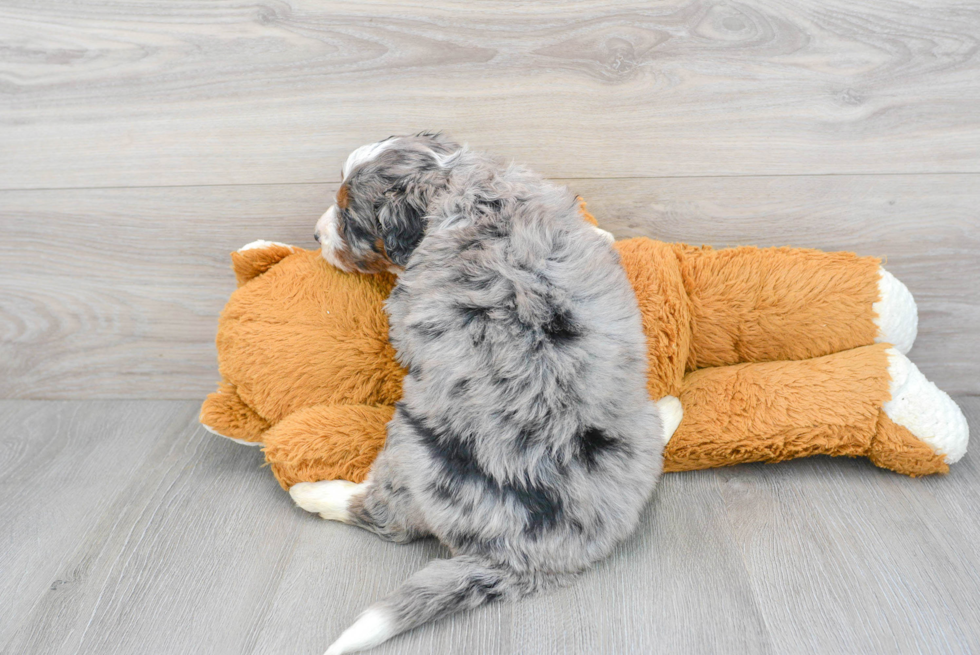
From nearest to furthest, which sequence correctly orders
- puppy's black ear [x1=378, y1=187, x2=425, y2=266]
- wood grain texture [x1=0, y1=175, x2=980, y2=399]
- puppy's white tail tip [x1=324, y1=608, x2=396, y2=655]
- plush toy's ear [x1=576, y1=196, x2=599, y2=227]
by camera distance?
1. puppy's white tail tip [x1=324, y1=608, x2=396, y2=655]
2. puppy's black ear [x1=378, y1=187, x2=425, y2=266]
3. plush toy's ear [x1=576, y1=196, x2=599, y2=227]
4. wood grain texture [x1=0, y1=175, x2=980, y2=399]

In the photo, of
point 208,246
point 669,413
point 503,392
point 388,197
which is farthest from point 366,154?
point 669,413

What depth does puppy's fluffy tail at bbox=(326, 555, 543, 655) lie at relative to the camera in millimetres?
1347

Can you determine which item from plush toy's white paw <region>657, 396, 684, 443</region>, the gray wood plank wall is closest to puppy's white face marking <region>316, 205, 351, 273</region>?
the gray wood plank wall

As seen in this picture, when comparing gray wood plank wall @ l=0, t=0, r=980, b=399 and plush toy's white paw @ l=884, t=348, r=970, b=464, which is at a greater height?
gray wood plank wall @ l=0, t=0, r=980, b=399

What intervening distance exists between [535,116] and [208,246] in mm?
1088

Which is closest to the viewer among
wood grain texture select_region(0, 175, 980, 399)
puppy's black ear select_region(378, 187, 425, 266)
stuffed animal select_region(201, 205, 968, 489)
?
puppy's black ear select_region(378, 187, 425, 266)

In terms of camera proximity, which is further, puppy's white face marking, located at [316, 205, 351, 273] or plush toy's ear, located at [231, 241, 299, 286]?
plush toy's ear, located at [231, 241, 299, 286]

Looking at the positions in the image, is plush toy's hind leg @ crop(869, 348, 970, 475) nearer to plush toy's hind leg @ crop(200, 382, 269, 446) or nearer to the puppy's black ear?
the puppy's black ear

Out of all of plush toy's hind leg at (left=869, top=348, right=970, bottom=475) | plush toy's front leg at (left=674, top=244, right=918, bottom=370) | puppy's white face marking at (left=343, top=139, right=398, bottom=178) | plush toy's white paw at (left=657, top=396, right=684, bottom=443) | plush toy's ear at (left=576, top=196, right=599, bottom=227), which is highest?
puppy's white face marking at (left=343, top=139, right=398, bottom=178)

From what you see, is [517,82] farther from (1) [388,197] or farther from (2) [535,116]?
(1) [388,197]

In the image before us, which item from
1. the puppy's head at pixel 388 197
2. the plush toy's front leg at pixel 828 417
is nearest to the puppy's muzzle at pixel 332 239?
the puppy's head at pixel 388 197

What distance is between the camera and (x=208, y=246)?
2139 millimetres

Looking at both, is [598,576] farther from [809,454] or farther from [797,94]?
[797,94]

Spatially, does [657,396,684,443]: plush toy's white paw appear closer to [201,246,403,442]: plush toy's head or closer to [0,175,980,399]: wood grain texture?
[0,175,980,399]: wood grain texture
